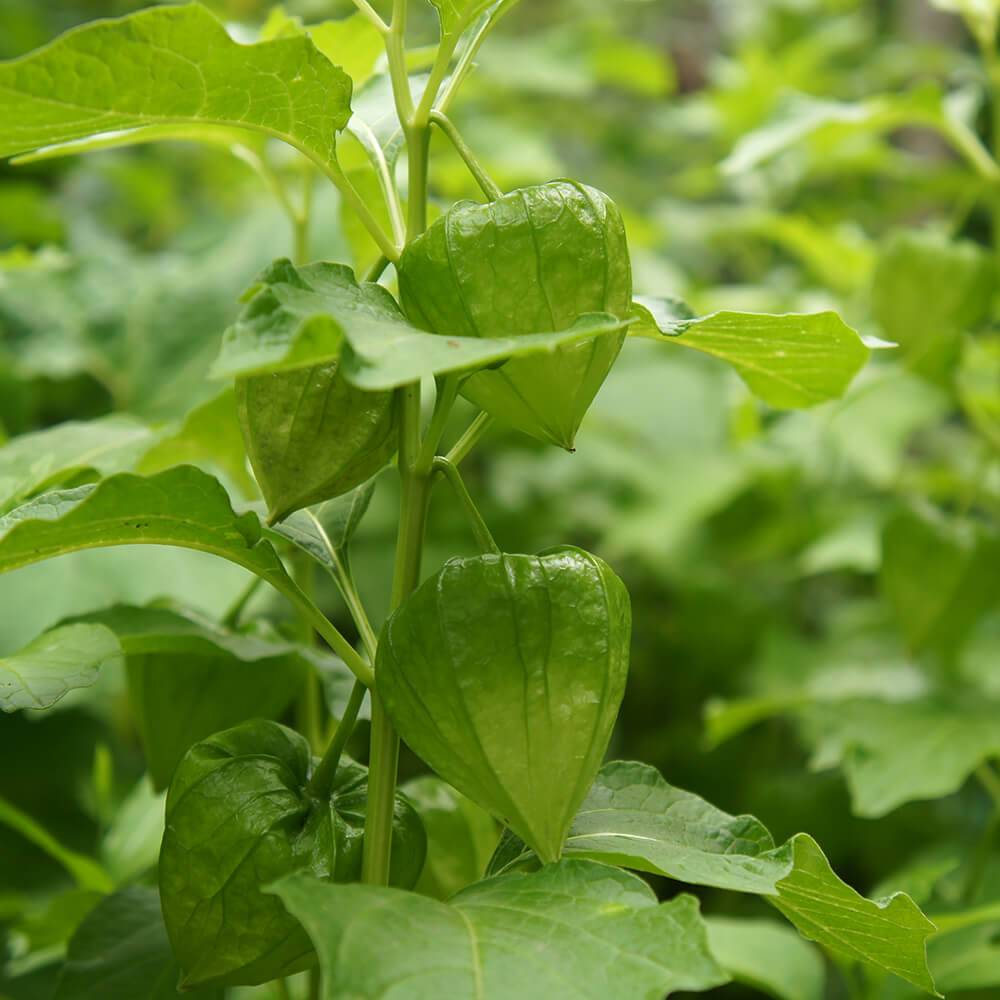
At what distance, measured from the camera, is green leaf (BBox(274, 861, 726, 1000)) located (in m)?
0.34

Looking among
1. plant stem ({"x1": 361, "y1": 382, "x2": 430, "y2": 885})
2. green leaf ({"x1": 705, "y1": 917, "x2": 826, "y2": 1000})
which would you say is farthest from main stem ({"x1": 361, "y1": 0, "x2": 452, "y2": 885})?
green leaf ({"x1": 705, "y1": 917, "x2": 826, "y2": 1000})

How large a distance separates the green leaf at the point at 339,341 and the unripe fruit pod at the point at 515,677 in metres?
0.10

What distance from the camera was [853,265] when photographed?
1.47 metres

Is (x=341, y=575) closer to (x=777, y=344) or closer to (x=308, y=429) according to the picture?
(x=308, y=429)

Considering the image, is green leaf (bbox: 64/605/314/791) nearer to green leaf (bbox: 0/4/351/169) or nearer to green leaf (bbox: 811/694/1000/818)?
green leaf (bbox: 0/4/351/169)

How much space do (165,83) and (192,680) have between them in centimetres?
34

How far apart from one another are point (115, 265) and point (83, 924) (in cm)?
89

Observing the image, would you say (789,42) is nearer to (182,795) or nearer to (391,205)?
(391,205)

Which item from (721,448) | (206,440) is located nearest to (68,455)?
(206,440)

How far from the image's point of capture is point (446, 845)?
612 millimetres

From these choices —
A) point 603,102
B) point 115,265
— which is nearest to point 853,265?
point 115,265

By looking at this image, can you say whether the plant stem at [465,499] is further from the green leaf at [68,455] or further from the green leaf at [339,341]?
the green leaf at [68,455]

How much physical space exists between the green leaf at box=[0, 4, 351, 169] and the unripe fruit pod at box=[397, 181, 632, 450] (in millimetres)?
86

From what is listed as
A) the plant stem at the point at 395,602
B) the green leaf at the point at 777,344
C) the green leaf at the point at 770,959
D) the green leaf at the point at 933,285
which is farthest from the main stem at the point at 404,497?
the green leaf at the point at 933,285
